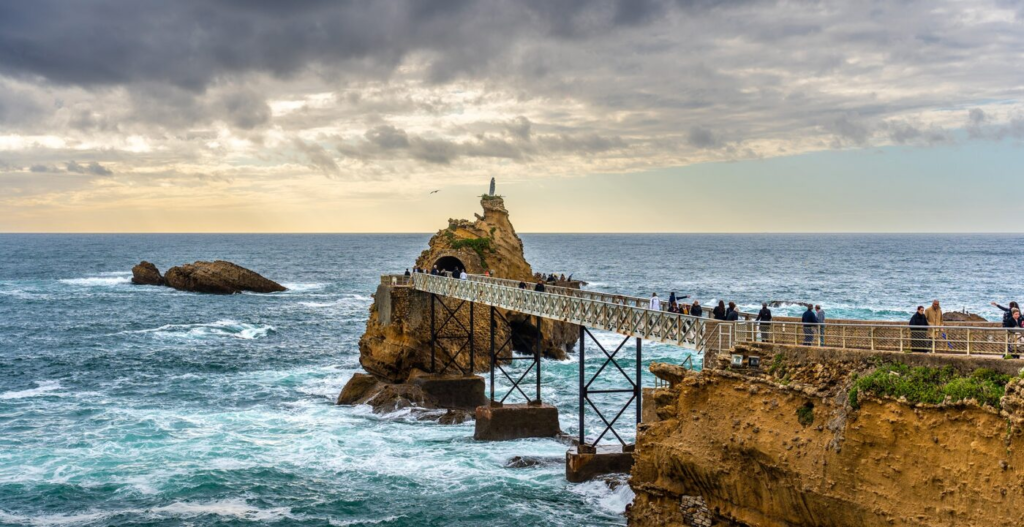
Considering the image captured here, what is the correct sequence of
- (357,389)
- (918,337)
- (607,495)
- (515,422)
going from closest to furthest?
1. (918,337)
2. (607,495)
3. (515,422)
4. (357,389)

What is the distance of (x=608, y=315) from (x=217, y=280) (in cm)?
7408

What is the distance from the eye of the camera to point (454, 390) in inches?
1527

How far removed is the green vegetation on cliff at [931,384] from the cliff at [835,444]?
2 centimetres

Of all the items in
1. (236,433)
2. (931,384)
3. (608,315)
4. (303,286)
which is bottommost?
(236,433)

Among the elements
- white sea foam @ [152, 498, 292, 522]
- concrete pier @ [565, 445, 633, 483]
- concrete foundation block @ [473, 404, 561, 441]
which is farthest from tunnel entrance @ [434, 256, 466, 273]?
→ white sea foam @ [152, 498, 292, 522]

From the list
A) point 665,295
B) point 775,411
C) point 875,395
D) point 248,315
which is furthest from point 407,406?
point 665,295

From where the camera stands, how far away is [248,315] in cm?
7275

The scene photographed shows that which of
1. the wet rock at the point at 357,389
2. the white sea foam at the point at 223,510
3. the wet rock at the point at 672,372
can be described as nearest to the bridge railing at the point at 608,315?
the wet rock at the point at 672,372

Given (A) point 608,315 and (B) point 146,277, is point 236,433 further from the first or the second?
(B) point 146,277

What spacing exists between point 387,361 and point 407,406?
4.92 metres

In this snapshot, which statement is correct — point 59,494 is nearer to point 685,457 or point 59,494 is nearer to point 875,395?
point 685,457

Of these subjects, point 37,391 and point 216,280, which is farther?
point 216,280

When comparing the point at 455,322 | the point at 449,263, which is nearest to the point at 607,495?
the point at 455,322

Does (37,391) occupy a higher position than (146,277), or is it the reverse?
(146,277)
